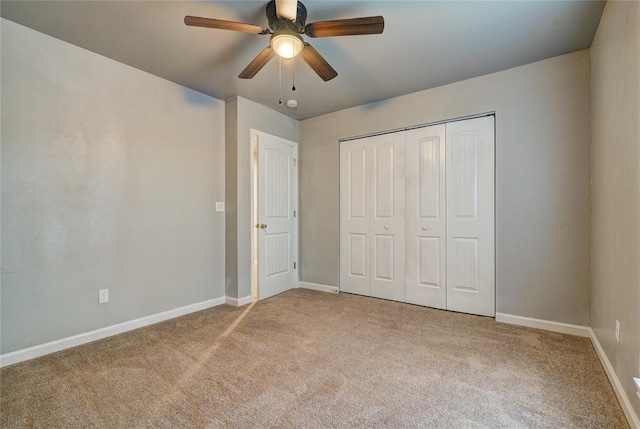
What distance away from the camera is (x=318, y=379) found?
6.24 ft

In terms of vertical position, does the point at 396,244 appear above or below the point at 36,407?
above

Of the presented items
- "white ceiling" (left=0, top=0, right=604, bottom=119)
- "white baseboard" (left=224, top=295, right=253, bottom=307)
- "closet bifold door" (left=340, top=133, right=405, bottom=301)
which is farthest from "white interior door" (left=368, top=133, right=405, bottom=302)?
"white baseboard" (left=224, top=295, right=253, bottom=307)

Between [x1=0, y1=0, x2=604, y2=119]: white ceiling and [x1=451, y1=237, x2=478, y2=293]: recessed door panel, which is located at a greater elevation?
[x1=0, y1=0, x2=604, y2=119]: white ceiling

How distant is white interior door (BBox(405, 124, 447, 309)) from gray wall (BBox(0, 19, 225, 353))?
2367mm

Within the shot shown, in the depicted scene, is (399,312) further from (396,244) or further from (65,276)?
(65,276)

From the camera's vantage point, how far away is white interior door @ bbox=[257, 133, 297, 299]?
3756mm

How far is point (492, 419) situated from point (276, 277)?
285 cm

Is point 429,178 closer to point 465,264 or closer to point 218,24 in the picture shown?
point 465,264

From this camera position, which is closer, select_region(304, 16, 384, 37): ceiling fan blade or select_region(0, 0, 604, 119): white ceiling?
select_region(304, 16, 384, 37): ceiling fan blade

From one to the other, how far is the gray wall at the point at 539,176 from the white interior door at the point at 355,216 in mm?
980

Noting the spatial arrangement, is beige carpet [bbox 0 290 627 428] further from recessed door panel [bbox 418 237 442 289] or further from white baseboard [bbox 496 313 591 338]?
recessed door panel [bbox 418 237 442 289]

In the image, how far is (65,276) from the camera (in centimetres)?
236

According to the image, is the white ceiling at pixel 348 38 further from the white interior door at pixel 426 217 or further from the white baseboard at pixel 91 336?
the white baseboard at pixel 91 336

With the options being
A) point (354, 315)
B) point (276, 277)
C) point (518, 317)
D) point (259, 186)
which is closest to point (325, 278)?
point (276, 277)
